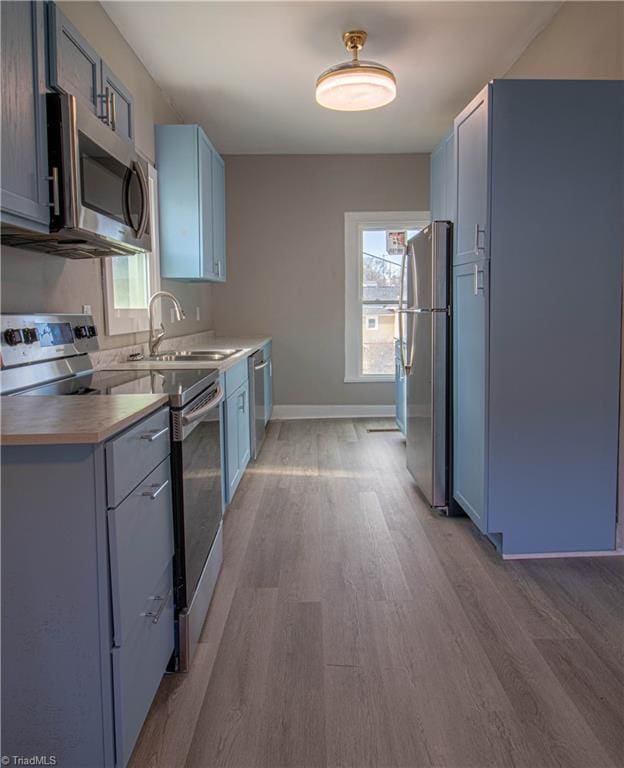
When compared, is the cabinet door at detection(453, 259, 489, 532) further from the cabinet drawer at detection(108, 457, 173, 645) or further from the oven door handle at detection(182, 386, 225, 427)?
the cabinet drawer at detection(108, 457, 173, 645)

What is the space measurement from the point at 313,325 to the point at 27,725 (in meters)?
5.03

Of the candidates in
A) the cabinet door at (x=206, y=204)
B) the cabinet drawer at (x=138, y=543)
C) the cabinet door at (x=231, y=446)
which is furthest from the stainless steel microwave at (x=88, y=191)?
the cabinet door at (x=206, y=204)

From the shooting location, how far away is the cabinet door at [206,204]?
4.13 metres

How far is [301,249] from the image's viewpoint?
6.01 metres

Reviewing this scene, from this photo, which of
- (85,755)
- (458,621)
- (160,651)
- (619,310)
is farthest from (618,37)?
(85,755)

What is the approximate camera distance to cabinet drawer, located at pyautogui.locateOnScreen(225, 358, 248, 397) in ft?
10.4

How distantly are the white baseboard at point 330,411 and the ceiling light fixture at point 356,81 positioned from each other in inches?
127

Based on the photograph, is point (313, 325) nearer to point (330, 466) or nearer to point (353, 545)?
point (330, 466)

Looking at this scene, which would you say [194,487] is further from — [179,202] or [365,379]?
[365,379]

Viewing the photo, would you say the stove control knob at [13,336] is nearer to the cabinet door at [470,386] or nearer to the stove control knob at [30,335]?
the stove control knob at [30,335]

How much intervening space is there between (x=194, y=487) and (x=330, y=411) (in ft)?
14.0

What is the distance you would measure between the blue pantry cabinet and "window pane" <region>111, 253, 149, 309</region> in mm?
1729

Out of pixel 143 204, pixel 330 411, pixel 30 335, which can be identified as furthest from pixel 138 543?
pixel 330 411

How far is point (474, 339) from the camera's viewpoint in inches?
109
